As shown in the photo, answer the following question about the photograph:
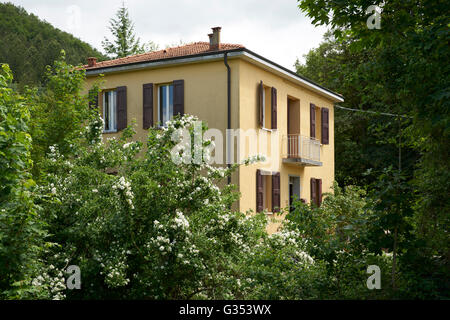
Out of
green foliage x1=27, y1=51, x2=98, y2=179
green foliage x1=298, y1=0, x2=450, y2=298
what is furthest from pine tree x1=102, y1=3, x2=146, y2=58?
green foliage x1=298, y1=0, x2=450, y2=298

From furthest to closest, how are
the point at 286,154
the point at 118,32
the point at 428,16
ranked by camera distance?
the point at 118,32
the point at 286,154
the point at 428,16

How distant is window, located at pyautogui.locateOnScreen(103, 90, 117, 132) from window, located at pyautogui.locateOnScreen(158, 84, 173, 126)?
6.96 ft

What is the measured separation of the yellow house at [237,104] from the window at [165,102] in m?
0.04

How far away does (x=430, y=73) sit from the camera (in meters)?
6.36

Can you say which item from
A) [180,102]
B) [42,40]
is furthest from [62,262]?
[42,40]

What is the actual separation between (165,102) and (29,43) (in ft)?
134

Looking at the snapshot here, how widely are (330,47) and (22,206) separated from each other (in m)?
29.7

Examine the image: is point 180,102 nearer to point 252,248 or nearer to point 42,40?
point 252,248

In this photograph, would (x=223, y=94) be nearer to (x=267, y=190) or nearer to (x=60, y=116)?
(x=267, y=190)

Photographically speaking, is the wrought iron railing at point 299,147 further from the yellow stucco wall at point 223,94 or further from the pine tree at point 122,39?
the pine tree at point 122,39

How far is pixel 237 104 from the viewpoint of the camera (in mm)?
16859

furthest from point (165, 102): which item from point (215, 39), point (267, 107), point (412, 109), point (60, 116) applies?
point (412, 109)

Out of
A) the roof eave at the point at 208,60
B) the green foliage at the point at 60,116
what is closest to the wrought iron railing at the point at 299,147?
the roof eave at the point at 208,60

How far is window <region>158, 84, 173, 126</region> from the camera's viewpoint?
18609mm
